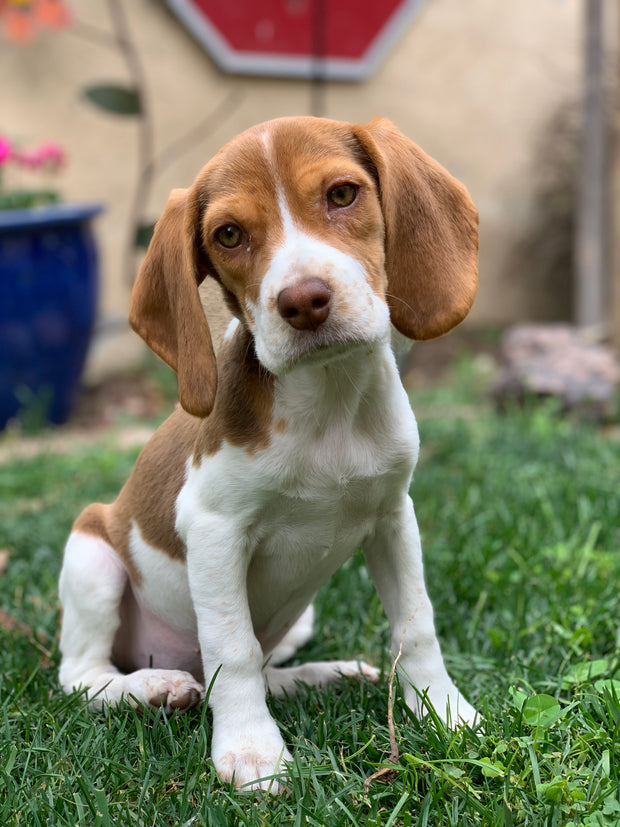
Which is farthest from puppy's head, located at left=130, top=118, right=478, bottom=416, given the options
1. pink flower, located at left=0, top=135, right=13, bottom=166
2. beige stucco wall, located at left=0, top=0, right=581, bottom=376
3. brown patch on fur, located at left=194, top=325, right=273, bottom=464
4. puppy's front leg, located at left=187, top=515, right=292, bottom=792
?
beige stucco wall, located at left=0, top=0, right=581, bottom=376

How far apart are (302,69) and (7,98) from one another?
2475 mm

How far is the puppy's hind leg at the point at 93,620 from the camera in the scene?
2.49 m

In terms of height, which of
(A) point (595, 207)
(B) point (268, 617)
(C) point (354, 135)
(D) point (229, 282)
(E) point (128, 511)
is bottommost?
(B) point (268, 617)

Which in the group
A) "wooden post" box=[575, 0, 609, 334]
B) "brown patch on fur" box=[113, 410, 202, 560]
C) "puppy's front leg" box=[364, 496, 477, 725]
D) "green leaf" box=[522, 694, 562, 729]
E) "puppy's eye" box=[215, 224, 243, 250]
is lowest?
"green leaf" box=[522, 694, 562, 729]

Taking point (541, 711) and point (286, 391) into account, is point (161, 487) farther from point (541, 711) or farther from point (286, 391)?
point (541, 711)

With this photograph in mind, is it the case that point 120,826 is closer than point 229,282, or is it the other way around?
point 120,826

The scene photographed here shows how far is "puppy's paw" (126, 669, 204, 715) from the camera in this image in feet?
7.75

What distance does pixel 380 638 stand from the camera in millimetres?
3012

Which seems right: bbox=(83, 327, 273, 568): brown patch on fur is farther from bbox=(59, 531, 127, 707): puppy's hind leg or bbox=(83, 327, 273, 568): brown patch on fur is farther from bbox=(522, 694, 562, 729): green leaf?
bbox=(522, 694, 562, 729): green leaf

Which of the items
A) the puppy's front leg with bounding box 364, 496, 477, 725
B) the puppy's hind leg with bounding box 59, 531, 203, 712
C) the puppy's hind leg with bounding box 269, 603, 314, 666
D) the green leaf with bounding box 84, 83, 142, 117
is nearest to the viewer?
the puppy's front leg with bounding box 364, 496, 477, 725

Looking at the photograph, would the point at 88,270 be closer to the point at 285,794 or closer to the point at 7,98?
the point at 7,98

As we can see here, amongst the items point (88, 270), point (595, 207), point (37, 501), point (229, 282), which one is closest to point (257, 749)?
point (229, 282)

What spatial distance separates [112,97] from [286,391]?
564cm

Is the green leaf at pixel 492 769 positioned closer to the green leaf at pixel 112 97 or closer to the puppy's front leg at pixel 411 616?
the puppy's front leg at pixel 411 616
